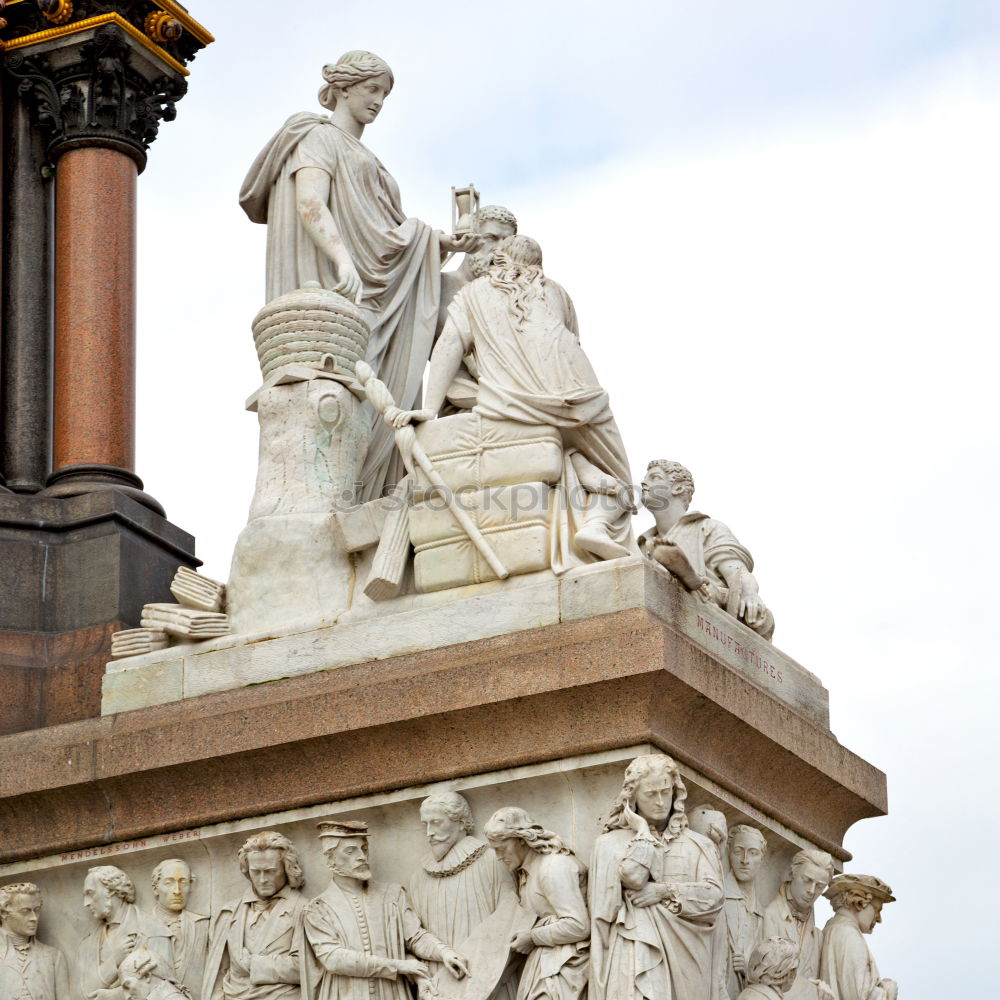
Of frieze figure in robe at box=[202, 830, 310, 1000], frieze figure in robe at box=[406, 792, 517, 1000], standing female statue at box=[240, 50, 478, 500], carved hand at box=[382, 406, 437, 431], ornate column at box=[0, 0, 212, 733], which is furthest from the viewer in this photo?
ornate column at box=[0, 0, 212, 733]

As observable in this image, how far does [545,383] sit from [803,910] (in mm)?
3625

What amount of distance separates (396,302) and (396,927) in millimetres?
5052

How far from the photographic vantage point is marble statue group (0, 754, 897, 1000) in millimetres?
17016

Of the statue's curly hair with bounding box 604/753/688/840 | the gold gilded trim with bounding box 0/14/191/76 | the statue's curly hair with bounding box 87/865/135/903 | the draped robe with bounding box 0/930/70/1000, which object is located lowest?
the draped robe with bounding box 0/930/70/1000

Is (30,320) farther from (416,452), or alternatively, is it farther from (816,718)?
(816,718)

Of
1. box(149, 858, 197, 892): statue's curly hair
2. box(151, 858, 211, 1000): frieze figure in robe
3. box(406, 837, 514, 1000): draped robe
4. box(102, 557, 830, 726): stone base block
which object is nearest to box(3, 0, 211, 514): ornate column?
box(102, 557, 830, 726): stone base block

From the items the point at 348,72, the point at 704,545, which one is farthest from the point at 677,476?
the point at 348,72

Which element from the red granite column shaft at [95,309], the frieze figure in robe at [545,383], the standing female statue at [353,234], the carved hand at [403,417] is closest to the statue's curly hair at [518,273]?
the frieze figure in robe at [545,383]

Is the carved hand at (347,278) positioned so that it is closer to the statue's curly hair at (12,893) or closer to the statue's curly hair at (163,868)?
the statue's curly hair at (163,868)

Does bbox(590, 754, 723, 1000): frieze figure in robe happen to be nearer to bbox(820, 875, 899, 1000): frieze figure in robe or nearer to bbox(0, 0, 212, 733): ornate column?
bbox(820, 875, 899, 1000): frieze figure in robe

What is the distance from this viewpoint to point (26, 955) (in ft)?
61.5

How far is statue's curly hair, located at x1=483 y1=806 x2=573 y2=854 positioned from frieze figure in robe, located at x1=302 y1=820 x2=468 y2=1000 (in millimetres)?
756

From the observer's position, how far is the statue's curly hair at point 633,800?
17203 mm

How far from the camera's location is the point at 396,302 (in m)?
21.0
